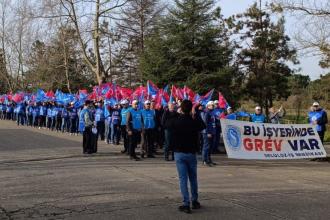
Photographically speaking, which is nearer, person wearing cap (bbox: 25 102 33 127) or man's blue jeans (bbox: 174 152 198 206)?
man's blue jeans (bbox: 174 152 198 206)

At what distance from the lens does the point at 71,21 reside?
34344 mm

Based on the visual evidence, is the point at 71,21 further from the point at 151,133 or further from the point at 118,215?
the point at 118,215

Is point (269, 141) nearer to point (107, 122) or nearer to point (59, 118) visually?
point (107, 122)

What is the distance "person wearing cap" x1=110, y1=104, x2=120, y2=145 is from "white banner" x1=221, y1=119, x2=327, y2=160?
Result: 6325mm

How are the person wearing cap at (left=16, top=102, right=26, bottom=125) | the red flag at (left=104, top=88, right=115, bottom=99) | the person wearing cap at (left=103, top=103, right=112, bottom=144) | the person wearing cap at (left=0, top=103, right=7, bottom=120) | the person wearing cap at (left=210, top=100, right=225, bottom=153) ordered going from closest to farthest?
1. the person wearing cap at (left=210, top=100, right=225, bottom=153)
2. the person wearing cap at (left=103, top=103, right=112, bottom=144)
3. the red flag at (left=104, top=88, right=115, bottom=99)
4. the person wearing cap at (left=16, top=102, right=26, bottom=125)
5. the person wearing cap at (left=0, top=103, right=7, bottom=120)

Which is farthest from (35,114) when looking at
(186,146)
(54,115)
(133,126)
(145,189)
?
(186,146)

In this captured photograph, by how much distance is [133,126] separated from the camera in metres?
14.6

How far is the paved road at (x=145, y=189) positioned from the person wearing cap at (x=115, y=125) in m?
3.88

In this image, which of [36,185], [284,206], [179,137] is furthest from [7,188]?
[284,206]

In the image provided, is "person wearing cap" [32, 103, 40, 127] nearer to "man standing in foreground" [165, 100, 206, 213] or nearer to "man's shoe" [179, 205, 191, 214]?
"man standing in foreground" [165, 100, 206, 213]

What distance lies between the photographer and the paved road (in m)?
7.53

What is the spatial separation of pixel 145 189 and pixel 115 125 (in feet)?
32.1

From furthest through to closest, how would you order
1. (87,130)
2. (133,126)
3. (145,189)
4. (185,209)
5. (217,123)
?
1. (217,123)
2. (87,130)
3. (133,126)
4. (145,189)
5. (185,209)

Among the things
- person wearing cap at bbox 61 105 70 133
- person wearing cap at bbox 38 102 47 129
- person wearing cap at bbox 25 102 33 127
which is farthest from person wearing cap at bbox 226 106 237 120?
person wearing cap at bbox 25 102 33 127
